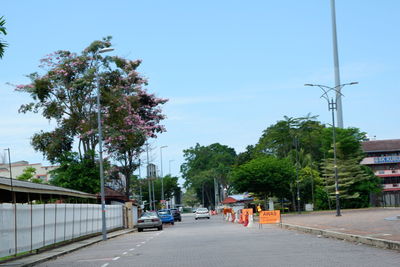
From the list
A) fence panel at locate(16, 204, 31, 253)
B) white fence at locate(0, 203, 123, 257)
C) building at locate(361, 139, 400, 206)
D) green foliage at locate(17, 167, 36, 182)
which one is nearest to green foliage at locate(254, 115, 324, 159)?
building at locate(361, 139, 400, 206)

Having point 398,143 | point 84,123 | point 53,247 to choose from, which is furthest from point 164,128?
point 398,143

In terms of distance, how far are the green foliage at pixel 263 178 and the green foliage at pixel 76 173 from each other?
27.7 m

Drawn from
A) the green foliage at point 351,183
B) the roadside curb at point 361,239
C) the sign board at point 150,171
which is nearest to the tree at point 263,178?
the green foliage at point 351,183

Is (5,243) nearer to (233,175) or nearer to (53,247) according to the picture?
(53,247)

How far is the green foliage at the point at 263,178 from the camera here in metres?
72.6

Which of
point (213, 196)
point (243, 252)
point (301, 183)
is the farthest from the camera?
point (213, 196)

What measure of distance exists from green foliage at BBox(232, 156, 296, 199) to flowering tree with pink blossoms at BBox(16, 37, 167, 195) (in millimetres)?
24647

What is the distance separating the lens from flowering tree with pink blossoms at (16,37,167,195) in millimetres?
47250

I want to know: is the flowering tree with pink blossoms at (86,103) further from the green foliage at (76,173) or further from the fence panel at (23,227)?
the fence panel at (23,227)

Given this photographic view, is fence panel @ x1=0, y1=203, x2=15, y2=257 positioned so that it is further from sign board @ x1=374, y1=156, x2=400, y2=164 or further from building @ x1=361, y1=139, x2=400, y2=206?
sign board @ x1=374, y1=156, x2=400, y2=164

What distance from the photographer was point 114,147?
166 feet

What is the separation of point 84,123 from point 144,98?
6782mm

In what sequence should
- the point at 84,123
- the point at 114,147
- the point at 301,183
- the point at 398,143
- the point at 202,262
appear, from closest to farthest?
1. the point at 202,262
2. the point at 84,123
3. the point at 114,147
4. the point at 301,183
5. the point at 398,143

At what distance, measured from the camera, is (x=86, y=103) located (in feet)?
159
